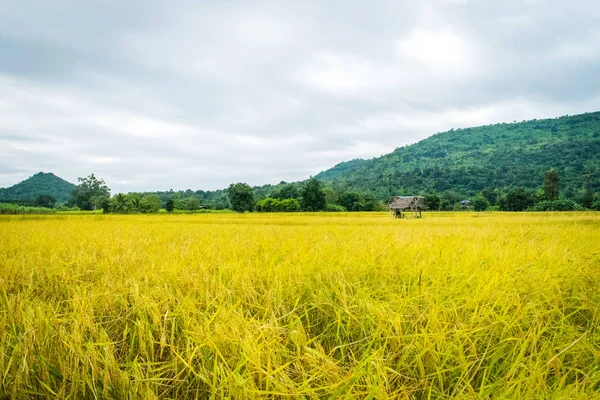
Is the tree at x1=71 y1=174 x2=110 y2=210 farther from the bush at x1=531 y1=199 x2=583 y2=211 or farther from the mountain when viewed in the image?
the bush at x1=531 y1=199 x2=583 y2=211

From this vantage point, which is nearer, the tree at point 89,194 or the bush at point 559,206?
the bush at point 559,206

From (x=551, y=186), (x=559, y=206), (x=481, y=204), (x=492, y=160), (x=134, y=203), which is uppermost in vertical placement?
(x=492, y=160)

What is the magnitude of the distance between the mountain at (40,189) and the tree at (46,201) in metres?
1.38

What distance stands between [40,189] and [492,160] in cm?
16704

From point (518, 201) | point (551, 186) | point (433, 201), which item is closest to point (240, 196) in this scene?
point (433, 201)

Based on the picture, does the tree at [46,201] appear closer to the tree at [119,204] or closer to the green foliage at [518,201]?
the tree at [119,204]

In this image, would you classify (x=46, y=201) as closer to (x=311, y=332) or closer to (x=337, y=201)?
(x=337, y=201)

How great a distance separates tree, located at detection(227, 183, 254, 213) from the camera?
80688mm

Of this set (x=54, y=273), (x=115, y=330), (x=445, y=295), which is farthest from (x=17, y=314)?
(x=445, y=295)

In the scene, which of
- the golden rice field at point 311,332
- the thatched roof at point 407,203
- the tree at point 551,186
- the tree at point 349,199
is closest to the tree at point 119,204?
the tree at point 349,199

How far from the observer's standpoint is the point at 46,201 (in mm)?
91500

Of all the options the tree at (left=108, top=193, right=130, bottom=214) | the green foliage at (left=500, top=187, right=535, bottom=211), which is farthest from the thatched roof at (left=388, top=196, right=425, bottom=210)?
the tree at (left=108, top=193, right=130, bottom=214)

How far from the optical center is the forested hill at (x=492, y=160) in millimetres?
98625

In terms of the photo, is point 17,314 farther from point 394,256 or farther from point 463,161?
point 463,161
